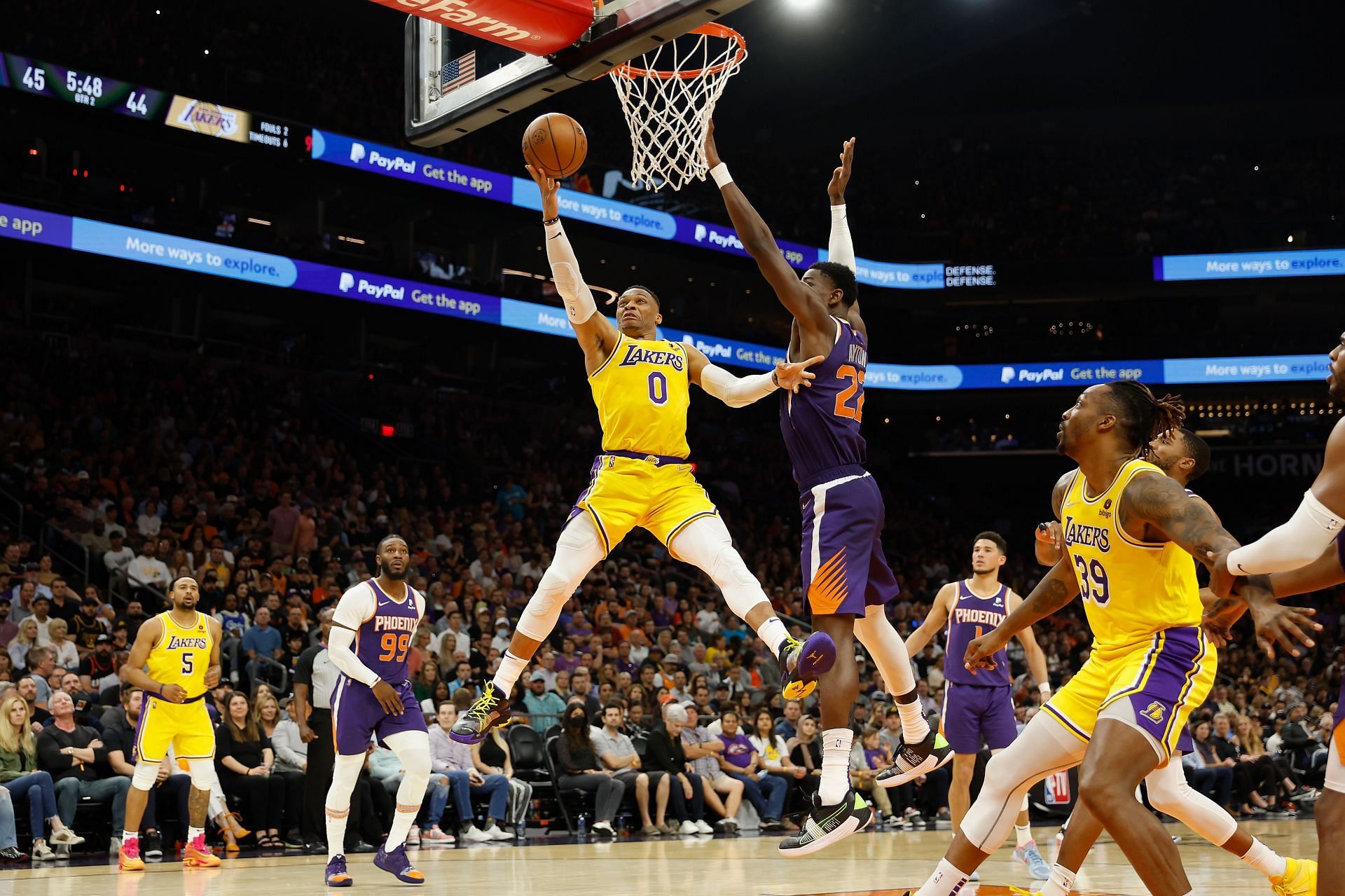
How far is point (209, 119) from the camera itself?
1994 centimetres

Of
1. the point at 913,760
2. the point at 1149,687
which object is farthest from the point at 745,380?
the point at 1149,687

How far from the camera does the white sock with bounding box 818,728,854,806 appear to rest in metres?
5.70

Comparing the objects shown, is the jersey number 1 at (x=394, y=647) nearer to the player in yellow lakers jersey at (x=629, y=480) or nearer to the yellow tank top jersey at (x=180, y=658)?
the yellow tank top jersey at (x=180, y=658)

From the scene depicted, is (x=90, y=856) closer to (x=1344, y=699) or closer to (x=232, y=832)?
(x=232, y=832)

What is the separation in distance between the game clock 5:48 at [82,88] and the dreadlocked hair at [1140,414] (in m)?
17.3

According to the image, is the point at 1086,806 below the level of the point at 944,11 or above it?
below

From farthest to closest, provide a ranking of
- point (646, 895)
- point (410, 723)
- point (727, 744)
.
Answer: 1. point (727, 744)
2. point (410, 723)
3. point (646, 895)

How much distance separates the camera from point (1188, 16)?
2869cm

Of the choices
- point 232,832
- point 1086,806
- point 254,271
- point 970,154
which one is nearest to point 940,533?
point 970,154

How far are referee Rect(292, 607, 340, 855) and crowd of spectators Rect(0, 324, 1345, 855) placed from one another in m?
0.27

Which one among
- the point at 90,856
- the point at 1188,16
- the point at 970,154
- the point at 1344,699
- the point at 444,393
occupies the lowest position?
the point at 90,856

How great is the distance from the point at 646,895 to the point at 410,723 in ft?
7.84

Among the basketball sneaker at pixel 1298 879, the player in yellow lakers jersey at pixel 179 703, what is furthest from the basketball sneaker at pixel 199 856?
the basketball sneaker at pixel 1298 879

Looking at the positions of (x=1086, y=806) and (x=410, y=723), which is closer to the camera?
(x=1086, y=806)
